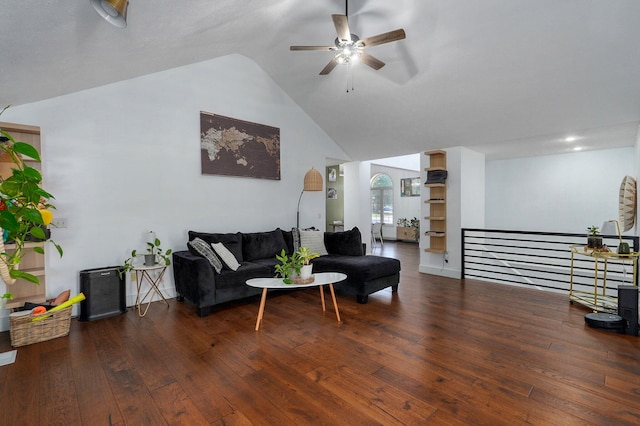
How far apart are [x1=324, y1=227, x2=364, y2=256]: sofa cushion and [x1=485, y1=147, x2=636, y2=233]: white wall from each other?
190 inches

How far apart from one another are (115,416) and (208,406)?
53 centimetres

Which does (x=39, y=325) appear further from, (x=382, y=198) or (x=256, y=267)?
(x=382, y=198)

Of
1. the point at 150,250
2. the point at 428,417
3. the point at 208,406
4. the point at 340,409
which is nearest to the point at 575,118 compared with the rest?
the point at 428,417

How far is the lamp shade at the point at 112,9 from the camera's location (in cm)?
187

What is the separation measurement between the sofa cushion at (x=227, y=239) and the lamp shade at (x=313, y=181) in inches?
62.6

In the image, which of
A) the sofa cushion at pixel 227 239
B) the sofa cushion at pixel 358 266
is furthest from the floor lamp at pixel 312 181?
the sofa cushion at pixel 227 239

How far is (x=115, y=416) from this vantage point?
183 cm

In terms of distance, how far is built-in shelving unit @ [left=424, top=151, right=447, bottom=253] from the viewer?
5.56 meters

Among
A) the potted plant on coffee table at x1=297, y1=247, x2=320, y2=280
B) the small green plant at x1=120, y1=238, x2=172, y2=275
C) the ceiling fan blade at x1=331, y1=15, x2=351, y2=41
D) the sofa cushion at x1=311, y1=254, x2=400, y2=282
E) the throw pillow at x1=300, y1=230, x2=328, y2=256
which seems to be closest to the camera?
the ceiling fan blade at x1=331, y1=15, x2=351, y2=41

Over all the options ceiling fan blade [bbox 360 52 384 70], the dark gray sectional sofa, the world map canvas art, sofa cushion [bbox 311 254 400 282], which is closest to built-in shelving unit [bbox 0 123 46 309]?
the dark gray sectional sofa

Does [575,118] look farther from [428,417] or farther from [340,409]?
[340,409]

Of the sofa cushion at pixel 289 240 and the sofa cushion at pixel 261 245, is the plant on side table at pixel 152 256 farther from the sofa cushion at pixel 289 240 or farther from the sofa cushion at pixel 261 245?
the sofa cushion at pixel 289 240

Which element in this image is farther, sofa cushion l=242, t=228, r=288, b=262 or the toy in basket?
sofa cushion l=242, t=228, r=288, b=262

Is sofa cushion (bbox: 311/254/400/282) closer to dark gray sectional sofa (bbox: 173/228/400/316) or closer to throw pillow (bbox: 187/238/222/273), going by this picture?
dark gray sectional sofa (bbox: 173/228/400/316)
